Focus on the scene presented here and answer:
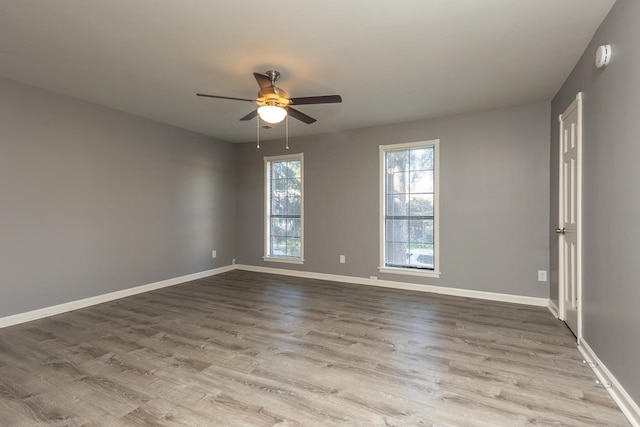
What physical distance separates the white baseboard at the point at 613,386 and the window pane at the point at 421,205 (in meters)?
2.38

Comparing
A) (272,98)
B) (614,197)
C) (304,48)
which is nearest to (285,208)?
(272,98)

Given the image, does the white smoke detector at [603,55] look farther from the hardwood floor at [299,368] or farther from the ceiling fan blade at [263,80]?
the ceiling fan blade at [263,80]

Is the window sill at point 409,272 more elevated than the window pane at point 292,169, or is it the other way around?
the window pane at point 292,169

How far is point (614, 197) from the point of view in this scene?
2.07 m

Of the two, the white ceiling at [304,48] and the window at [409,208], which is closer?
the white ceiling at [304,48]

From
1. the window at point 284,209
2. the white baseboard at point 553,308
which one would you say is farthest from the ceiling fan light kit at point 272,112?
the white baseboard at point 553,308

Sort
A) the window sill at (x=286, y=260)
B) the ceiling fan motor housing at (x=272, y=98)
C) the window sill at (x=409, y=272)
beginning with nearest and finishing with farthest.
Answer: the ceiling fan motor housing at (x=272, y=98), the window sill at (x=409, y=272), the window sill at (x=286, y=260)

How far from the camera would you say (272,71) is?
300cm

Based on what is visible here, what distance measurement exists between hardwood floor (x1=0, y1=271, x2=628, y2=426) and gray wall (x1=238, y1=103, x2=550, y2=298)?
0.67 m

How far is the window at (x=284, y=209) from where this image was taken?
228 inches

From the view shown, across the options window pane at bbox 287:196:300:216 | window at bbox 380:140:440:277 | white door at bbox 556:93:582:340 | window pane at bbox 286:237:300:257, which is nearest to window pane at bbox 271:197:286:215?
window pane at bbox 287:196:300:216

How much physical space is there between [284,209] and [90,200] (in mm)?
2960

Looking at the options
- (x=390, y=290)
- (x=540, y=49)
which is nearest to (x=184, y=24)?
(x=540, y=49)

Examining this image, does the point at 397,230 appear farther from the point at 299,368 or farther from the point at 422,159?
the point at 299,368
